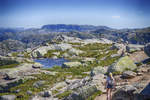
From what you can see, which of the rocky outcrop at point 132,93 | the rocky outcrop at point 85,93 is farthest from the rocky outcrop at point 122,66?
the rocky outcrop at point 132,93

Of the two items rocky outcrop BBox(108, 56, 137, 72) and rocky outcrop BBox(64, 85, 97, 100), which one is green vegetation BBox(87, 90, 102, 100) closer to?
rocky outcrop BBox(64, 85, 97, 100)

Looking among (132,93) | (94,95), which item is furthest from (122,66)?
(132,93)

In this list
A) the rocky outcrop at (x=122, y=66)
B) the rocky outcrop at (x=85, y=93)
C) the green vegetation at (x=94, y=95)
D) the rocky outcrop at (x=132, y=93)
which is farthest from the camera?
the rocky outcrop at (x=122, y=66)

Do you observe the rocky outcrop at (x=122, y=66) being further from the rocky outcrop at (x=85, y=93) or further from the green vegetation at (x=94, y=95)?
the green vegetation at (x=94, y=95)

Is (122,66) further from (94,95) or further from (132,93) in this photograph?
(132,93)

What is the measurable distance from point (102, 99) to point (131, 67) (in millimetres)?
15941

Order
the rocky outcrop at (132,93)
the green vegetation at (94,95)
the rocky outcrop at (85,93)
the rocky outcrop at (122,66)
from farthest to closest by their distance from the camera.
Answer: the rocky outcrop at (122,66), the rocky outcrop at (85,93), the green vegetation at (94,95), the rocky outcrop at (132,93)

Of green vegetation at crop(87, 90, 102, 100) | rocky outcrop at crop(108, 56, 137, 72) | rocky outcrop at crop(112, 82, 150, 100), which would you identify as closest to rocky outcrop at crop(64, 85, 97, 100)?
green vegetation at crop(87, 90, 102, 100)

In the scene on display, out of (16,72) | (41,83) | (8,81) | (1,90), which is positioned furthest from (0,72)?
(41,83)

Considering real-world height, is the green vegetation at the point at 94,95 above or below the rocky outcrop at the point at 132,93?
below

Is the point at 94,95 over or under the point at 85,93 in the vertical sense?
over

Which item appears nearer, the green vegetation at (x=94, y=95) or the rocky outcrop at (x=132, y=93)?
the rocky outcrop at (x=132, y=93)

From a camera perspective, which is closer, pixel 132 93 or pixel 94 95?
pixel 132 93

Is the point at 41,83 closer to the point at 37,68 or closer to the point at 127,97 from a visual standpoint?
the point at 37,68
